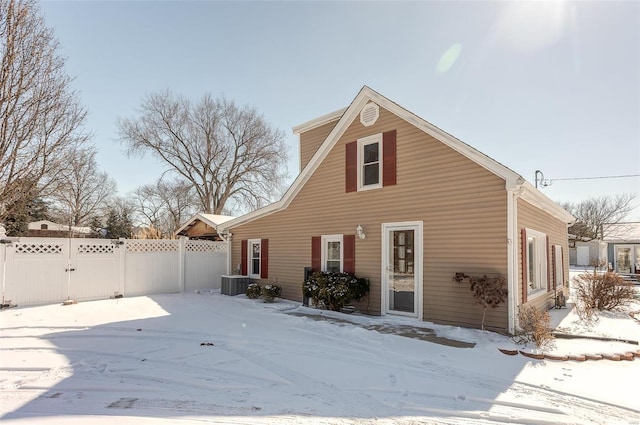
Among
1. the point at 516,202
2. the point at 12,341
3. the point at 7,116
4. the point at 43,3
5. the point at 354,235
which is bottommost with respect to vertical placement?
the point at 12,341

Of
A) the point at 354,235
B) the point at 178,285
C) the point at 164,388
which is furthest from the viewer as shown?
the point at 178,285

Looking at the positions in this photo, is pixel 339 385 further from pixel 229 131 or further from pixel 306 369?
pixel 229 131

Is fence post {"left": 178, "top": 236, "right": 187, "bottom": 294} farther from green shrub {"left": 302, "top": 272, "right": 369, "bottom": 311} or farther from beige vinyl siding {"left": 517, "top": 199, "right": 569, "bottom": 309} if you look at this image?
beige vinyl siding {"left": 517, "top": 199, "right": 569, "bottom": 309}

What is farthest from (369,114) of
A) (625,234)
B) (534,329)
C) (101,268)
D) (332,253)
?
(625,234)

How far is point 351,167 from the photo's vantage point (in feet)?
30.9

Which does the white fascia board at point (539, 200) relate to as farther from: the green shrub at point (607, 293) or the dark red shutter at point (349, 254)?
the dark red shutter at point (349, 254)

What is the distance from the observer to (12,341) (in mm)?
6324

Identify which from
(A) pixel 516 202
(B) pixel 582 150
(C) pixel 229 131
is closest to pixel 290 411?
(A) pixel 516 202

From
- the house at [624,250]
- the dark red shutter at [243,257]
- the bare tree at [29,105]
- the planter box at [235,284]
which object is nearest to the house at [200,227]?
the dark red shutter at [243,257]

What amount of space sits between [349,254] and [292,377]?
486 centimetres

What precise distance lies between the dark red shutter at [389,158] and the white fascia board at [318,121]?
3.61 meters

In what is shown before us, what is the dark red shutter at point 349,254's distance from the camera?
915cm

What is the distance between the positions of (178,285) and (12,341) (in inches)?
254

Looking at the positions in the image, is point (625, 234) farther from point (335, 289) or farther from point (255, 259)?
point (255, 259)
